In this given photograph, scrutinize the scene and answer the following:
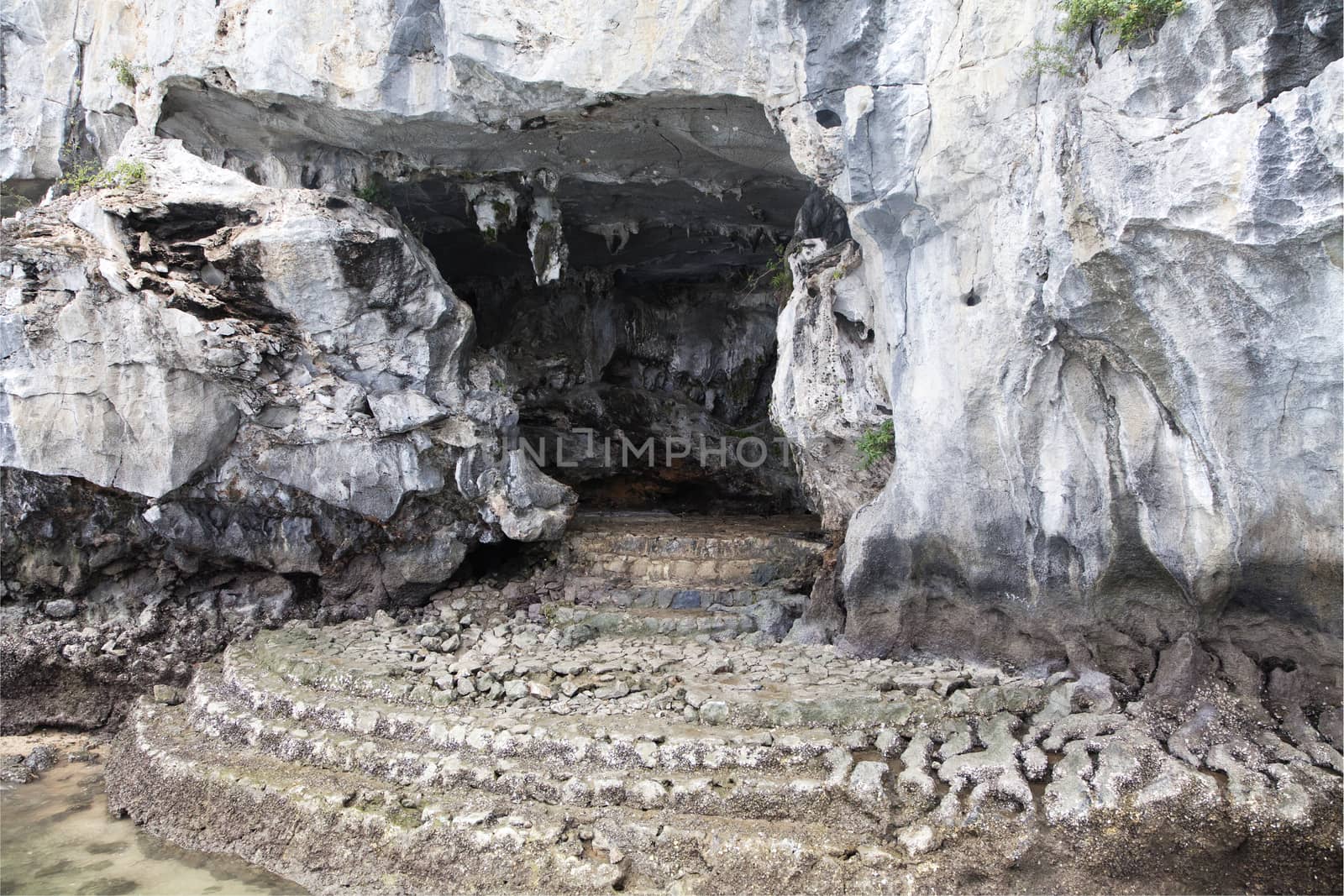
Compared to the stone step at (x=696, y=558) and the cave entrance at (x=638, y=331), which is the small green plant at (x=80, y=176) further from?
the stone step at (x=696, y=558)

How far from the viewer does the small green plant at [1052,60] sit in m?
→ 6.60

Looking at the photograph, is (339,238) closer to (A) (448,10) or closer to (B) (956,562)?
(A) (448,10)

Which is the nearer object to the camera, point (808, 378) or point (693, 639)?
point (693, 639)

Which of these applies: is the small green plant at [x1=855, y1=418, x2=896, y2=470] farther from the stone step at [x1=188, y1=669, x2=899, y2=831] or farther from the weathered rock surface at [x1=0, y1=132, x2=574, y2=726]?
the weathered rock surface at [x1=0, y1=132, x2=574, y2=726]

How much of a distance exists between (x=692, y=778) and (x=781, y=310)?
632 cm

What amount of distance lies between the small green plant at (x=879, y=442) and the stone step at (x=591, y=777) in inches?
149

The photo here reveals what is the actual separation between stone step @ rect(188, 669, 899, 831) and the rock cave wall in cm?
274

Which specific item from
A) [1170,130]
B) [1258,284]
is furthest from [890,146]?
[1258,284]

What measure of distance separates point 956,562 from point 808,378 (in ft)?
9.45

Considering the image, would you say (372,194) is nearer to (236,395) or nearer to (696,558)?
(236,395)

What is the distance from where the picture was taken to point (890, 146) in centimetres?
762

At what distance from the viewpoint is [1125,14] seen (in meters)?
6.04

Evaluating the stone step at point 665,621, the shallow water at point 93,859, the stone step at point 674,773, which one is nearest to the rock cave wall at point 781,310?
the stone step at point 665,621

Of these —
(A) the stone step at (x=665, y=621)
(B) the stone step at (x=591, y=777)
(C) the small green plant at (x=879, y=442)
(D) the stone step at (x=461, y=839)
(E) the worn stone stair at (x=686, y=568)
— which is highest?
(C) the small green plant at (x=879, y=442)
